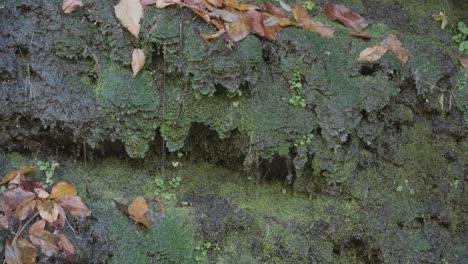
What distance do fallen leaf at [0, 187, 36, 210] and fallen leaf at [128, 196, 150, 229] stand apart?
59cm

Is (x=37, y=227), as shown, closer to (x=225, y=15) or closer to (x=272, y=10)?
(x=225, y=15)

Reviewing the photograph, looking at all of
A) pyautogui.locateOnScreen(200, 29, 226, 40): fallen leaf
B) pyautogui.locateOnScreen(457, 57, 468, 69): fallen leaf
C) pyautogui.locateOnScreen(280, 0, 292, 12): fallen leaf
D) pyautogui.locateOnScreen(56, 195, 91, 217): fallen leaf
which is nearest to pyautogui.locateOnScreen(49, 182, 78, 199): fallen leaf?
pyautogui.locateOnScreen(56, 195, 91, 217): fallen leaf

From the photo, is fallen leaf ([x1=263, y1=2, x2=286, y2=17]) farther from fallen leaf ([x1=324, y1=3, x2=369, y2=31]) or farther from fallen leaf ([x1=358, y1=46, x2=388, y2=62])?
fallen leaf ([x1=358, y1=46, x2=388, y2=62])

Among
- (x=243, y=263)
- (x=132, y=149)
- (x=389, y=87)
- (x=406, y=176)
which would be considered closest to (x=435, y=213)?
(x=406, y=176)

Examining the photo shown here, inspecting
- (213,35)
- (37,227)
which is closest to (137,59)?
(213,35)

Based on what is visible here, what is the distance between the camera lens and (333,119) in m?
3.84

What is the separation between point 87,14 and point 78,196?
117cm

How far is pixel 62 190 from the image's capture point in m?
3.50

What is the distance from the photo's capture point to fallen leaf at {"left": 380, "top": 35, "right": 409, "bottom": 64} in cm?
409

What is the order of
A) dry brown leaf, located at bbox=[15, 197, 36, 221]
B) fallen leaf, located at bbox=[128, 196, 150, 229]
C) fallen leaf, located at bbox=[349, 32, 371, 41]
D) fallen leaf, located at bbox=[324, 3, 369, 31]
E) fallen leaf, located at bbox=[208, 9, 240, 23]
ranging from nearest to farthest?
dry brown leaf, located at bbox=[15, 197, 36, 221] < fallen leaf, located at bbox=[128, 196, 150, 229] < fallen leaf, located at bbox=[208, 9, 240, 23] < fallen leaf, located at bbox=[349, 32, 371, 41] < fallen leaf, located at bbox=[324, 3, 369, 31]

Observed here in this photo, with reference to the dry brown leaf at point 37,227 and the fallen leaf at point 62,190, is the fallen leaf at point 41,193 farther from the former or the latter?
the dry brown leaf at point 37,227

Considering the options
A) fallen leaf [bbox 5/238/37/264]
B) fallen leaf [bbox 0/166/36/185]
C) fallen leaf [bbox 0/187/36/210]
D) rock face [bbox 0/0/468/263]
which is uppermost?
rock face [bbox 0/0/468/263]

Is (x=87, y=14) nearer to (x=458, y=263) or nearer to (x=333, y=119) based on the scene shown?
(x=333, y=119)

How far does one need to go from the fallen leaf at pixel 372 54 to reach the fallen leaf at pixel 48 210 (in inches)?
89.0
